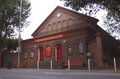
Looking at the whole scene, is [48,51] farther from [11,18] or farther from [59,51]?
[11,18]

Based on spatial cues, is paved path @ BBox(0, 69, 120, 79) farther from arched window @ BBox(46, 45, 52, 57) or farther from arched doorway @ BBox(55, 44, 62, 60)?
arched window @ BBox(46, 45, 52, 57)

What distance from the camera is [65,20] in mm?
39781

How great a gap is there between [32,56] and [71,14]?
1089cm

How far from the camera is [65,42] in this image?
3788 cm

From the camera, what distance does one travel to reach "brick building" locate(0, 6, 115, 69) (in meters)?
32.7

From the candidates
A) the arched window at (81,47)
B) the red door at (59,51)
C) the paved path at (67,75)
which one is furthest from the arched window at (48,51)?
the paved path at (67,75)

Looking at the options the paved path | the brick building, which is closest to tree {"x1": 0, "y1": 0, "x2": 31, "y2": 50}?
the brick building

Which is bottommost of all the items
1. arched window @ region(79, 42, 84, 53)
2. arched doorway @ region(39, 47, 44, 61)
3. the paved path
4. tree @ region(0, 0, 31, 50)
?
the paved path

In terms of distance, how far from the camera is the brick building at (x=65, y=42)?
32.7m

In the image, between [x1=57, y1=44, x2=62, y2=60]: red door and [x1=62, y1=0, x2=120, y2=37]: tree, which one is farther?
[x1=57, y1=44, x2=62, y2=60]: red door

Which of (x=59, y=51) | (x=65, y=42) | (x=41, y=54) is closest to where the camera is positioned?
(x=65, y=42)

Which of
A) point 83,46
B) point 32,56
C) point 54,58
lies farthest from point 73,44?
point 32,56

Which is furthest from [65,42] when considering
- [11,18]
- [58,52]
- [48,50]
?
[11,18]

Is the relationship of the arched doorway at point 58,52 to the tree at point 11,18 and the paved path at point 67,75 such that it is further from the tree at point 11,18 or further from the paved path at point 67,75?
the paved path at point 67,75
